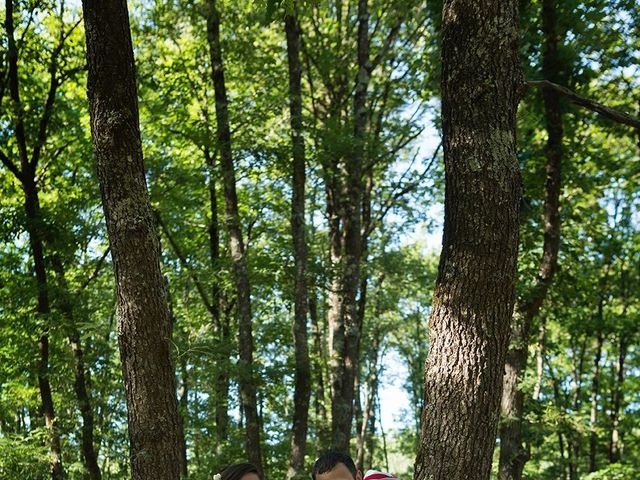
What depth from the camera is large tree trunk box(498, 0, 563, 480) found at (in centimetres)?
958

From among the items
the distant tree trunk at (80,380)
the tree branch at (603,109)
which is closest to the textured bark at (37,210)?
the distant tree trunk at (80,380)

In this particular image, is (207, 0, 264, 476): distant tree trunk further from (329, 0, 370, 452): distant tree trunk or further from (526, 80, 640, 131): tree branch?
(526, 80, 640, 131): tree branch

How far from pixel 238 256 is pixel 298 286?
1.28m

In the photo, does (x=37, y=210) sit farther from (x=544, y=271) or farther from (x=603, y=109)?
(x=603, y=109)

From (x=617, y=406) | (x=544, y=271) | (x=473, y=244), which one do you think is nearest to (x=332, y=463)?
(x=473, y=244)

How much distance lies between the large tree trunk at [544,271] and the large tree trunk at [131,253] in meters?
6.23

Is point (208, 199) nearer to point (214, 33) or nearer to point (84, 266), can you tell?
point (84, 266)

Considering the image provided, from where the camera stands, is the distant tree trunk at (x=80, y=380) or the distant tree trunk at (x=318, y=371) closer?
the distant tree trunk at (x=80, y=380)

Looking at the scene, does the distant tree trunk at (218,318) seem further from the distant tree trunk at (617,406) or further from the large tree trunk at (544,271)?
the distant tree trunk at (617,406)

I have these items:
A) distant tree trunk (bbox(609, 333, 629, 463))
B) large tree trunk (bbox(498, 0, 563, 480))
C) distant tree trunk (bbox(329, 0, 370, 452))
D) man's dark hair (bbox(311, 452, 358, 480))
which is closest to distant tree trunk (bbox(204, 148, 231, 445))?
distant tree trunk (bbox(329, 0, 370, 452))

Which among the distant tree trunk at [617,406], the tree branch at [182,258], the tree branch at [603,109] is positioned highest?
the tree branch at [182,258]

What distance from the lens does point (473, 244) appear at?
3588 mm

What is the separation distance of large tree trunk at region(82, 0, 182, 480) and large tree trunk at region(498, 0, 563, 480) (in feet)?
20.5

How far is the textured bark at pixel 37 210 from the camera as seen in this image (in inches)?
504
